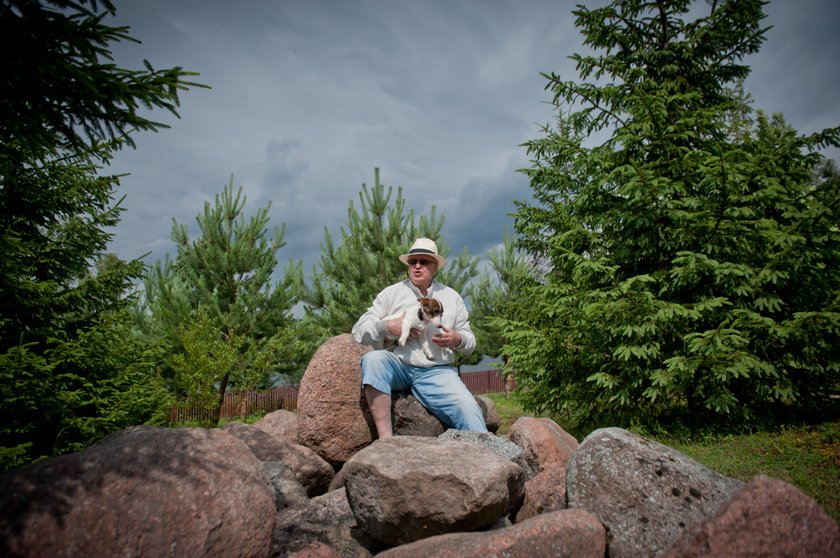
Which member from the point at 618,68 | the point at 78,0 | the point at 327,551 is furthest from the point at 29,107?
the point at 618,68

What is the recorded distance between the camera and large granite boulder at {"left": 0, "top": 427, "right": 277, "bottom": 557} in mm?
1795

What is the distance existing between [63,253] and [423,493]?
5.18 metres

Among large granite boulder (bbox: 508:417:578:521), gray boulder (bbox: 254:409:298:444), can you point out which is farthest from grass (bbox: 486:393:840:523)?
gray boulder (bbox: 254:409:298:444)

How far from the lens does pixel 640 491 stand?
2.66 metres

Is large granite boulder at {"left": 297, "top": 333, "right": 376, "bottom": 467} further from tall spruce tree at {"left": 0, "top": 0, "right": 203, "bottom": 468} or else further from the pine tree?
the pine tree

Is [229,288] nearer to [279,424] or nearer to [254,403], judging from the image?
[254,403]

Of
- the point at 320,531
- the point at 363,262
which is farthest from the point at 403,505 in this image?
the point at 363,262

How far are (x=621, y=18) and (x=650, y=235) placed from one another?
3.85 m

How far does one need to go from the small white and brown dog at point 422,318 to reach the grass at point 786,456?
2.96 m

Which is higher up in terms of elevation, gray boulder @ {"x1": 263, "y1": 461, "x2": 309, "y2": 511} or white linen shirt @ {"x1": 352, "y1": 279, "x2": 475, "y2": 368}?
white linen shirt @ {"x1": 352, "y1": 279, "x2": 475, "y2": 368}

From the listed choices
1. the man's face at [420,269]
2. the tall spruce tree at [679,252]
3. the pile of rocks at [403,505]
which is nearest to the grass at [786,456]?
the tall spruce tree at [679,252]

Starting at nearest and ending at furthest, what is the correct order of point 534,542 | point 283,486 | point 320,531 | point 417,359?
point 534,542 < point 320,531 < point 283,486 < point 417,359

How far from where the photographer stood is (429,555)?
2301 mm

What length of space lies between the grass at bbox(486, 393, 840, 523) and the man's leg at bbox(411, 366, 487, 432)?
235 cm
